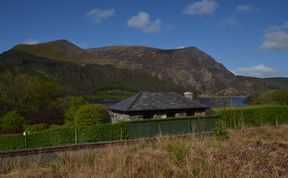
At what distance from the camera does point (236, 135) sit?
7.66 metres

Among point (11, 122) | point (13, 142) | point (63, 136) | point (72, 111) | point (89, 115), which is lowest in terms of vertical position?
point (13, 142)

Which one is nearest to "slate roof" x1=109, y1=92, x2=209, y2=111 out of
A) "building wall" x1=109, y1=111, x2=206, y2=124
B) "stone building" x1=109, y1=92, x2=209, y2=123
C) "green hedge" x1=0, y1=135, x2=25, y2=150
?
"stone building" x1=109, y1=92, x2=209, y2=123

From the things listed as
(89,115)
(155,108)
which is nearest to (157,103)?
(155,108)

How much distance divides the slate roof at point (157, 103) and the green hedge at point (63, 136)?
5902 mm

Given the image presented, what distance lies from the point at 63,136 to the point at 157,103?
37.4 feet

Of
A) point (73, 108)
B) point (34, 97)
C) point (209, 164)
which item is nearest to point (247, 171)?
point (209, 164)

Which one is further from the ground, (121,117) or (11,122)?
(121,117)

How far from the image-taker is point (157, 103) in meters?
31.7

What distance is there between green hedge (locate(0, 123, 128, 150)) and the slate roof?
590 centimetres

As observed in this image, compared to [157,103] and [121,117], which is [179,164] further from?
[121,117]

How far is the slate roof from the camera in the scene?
100ft

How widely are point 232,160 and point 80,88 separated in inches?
6150

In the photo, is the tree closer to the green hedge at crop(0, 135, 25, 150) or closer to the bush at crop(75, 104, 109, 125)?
the bush at crop(75, 104, 109, 125)

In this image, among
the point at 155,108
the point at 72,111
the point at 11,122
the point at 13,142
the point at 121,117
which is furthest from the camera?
the point at 72,111
